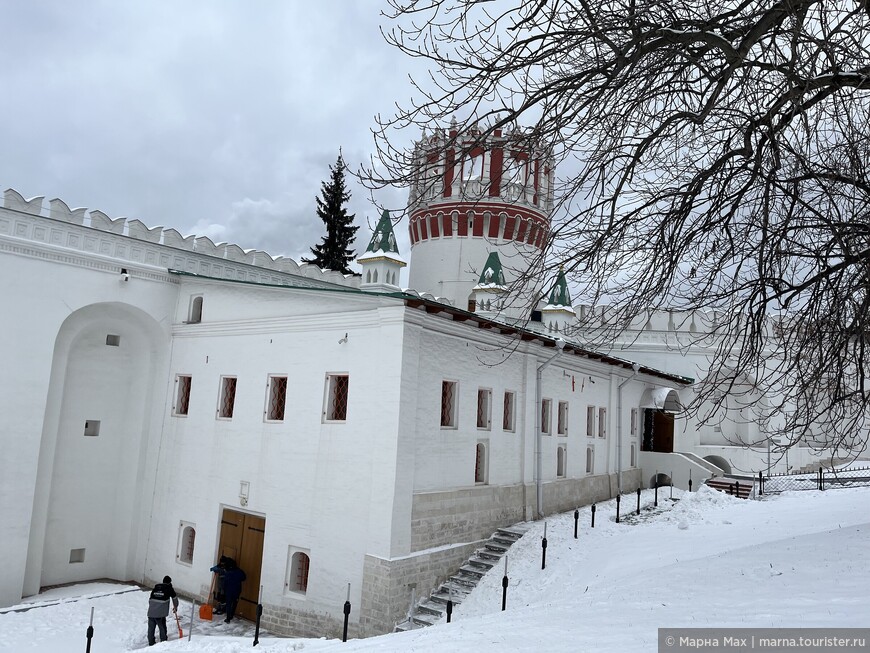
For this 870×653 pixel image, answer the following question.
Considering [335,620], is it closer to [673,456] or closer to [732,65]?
[732,65]

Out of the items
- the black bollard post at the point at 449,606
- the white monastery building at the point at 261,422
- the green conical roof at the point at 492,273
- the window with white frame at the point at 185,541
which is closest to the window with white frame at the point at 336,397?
the white monastery building at the point at 261,422

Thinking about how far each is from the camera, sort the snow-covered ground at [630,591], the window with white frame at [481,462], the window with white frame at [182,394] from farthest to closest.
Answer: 1. the window with white frame at [182,394]
2. the window with white frame at [481,462]
3. the snow-covered ground at [630,591]

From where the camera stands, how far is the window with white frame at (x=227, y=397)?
17.3 metres

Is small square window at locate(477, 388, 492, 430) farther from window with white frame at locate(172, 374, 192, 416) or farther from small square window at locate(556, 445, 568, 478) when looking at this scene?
window with white frame at locate(172, 374, 192, 416)

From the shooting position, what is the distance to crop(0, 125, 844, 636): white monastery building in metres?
14.1

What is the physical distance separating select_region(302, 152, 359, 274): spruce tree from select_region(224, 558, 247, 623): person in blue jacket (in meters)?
31.9

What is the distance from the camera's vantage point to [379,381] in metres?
14.2

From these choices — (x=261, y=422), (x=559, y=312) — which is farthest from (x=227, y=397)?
(x=559, y=312)

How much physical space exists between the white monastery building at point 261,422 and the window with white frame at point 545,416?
6 centimetres

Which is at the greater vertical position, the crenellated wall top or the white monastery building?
A: the crenellated wall top

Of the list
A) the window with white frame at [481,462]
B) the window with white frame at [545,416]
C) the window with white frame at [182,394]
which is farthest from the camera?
the window with white frame at [545,416]

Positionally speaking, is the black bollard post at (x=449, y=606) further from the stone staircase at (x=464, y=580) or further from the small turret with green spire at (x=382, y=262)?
the small turret with green spire at (x=382, y=262)

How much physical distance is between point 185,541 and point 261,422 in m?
4.34

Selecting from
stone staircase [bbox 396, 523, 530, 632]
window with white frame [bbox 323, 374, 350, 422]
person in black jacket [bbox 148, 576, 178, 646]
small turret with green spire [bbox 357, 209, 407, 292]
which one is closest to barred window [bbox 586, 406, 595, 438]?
stone staircase [bbox 396, 523, 530, 632]
